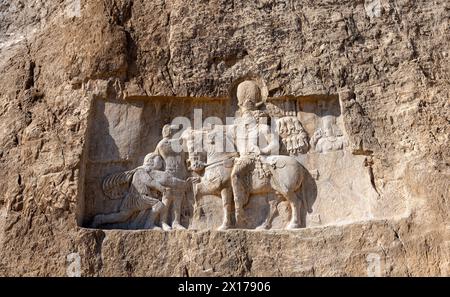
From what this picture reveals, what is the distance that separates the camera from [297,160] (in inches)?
244

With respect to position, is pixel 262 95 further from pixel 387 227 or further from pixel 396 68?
pixel 387 227

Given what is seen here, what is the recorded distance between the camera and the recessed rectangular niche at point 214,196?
607cm

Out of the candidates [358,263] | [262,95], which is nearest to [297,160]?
[262,95]

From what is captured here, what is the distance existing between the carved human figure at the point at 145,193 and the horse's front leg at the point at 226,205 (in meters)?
0.48

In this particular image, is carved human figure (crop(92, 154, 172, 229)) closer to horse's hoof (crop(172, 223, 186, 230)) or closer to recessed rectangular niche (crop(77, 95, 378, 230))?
recessed rectangular niche (crop(77, 95, 378, 230))

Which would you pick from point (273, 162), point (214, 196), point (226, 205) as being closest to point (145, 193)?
point (214, 196)

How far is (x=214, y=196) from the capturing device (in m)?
6.19

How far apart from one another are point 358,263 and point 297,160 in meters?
1.14

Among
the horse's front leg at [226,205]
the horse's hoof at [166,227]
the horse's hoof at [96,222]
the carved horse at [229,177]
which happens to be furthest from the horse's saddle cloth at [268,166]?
the horse's hoof at [96,222]

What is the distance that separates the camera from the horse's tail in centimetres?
611

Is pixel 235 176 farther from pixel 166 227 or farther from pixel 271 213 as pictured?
pixel 166 227

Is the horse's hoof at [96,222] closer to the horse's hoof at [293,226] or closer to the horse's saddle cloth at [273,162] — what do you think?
the horse's saddle cloth at [273,162]

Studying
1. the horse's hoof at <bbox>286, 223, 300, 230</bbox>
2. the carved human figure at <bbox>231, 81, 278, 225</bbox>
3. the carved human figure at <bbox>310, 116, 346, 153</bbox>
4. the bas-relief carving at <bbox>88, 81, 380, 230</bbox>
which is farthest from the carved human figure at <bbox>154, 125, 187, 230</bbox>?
the carved human figure at <bbox>310, 116, 346, 153</bbox>

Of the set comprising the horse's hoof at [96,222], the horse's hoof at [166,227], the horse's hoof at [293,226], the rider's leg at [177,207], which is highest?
the rider's leg at [177,207]
